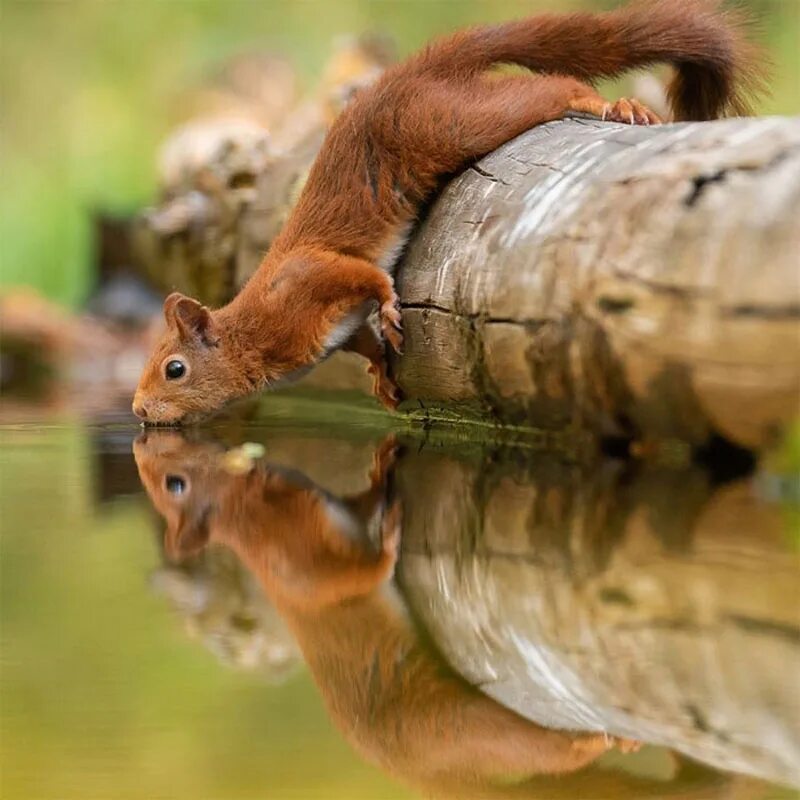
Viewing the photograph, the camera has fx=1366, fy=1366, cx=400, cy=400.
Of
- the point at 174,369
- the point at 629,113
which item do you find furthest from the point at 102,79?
the point at 629,113

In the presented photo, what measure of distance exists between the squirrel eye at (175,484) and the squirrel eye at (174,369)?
2.88ft

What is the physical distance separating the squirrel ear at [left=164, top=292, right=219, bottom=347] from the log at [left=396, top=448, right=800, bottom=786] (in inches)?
50.6

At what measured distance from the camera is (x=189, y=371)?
320cm

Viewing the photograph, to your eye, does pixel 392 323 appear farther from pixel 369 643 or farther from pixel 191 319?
pixel 369 643

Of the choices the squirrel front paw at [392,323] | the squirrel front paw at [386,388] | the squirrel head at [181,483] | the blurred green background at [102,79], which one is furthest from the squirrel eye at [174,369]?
the blurred green background at [102,79]

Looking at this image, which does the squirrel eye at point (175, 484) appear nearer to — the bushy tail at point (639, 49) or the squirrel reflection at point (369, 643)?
the squirrel reflection at point (369, 643)

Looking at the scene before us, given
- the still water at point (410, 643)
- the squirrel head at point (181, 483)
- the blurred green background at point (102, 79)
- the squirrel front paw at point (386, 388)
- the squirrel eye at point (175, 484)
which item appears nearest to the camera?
the still water at point (410, 643)

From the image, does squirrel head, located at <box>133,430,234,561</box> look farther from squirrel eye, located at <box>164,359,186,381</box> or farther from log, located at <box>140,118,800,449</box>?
log, located at <box>140,118,800,449</box>

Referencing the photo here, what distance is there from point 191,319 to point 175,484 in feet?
3.23

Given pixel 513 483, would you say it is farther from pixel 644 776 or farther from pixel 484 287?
pixel 644 776

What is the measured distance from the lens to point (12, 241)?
791 cm

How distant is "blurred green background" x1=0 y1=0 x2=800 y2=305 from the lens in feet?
25.8

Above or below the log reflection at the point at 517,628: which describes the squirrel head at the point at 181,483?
below

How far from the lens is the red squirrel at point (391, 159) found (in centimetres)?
287
